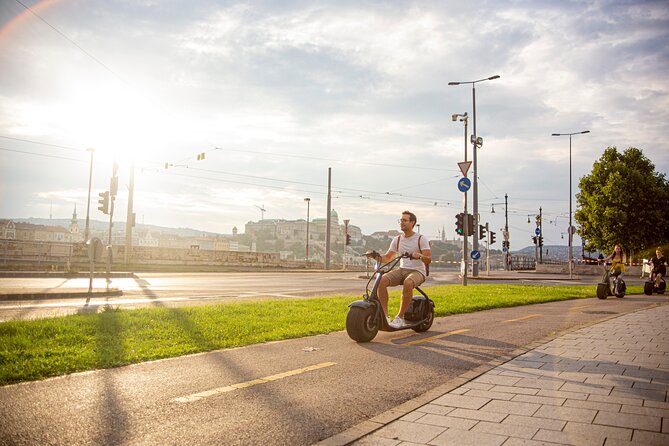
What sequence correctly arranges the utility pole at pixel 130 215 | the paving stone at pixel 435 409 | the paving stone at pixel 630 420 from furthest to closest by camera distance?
1. the utility pole at pixel 130 215
2. the paving stone at pixel 435 409
3. the paving stone at pixel 630 420

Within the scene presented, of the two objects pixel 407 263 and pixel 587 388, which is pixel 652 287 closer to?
pixel 407 263

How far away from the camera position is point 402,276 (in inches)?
297

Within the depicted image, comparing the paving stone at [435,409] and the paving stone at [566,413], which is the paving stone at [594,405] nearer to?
the paving stone at [566,413]

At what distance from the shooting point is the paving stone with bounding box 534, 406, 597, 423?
3.63m

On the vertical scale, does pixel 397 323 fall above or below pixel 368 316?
below

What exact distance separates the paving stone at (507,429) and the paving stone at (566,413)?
1.15 ft

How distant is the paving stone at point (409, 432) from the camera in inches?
128

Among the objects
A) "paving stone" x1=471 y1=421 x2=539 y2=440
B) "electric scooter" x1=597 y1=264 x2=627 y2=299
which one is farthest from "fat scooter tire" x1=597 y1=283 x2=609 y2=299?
"paving stone" x1=471 y1=421 x2=539 y2=440

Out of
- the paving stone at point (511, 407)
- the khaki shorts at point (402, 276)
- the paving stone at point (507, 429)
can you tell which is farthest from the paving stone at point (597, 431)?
the khaki shorts at point (402, 276)

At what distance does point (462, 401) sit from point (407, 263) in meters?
3.64

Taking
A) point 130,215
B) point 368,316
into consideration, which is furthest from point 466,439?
point 130,215

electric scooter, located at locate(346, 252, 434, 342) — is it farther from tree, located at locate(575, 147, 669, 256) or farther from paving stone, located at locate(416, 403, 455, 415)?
tree, located at locate(575, 147, 669, 256)

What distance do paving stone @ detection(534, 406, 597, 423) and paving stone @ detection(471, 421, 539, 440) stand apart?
1.15 feet

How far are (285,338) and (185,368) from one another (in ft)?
7.16
